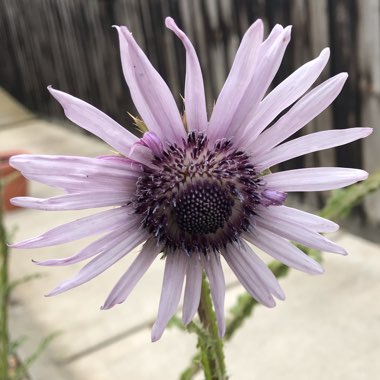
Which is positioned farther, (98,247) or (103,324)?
(103,324)

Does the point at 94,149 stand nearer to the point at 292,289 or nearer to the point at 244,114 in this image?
the point at 292,289

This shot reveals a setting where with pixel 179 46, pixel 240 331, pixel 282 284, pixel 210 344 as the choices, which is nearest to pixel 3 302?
pixel 210 344

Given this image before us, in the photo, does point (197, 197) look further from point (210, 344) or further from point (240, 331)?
point (240, 331)

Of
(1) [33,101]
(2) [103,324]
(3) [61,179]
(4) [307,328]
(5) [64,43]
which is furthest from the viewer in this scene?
(1) [33,101]

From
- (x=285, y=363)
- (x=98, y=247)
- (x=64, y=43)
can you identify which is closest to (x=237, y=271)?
(x=98, y=247)

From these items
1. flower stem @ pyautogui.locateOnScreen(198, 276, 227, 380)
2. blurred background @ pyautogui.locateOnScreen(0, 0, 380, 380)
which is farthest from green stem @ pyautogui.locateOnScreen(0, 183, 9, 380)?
flower stem @ pyautogui.locateOnScreen(198, 276, 227, 380)

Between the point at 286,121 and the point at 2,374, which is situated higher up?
the point at 286,121

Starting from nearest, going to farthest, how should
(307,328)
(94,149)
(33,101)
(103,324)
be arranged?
(307,328), (103,324), (94,149), (33,101)
